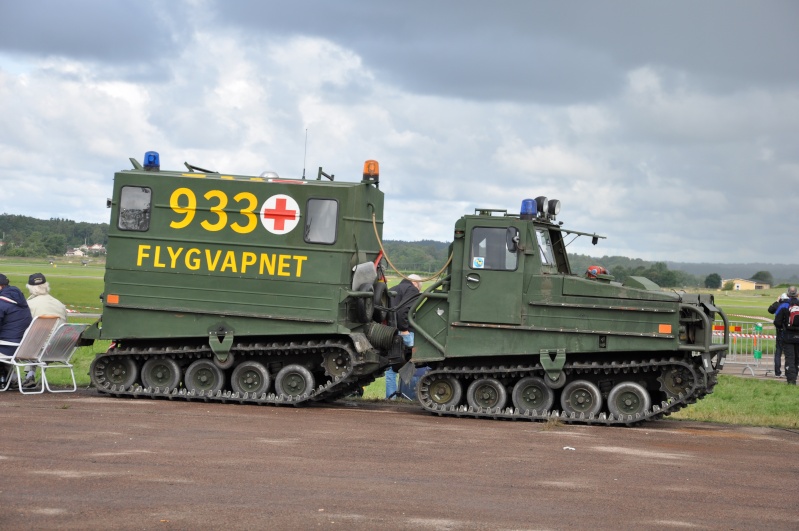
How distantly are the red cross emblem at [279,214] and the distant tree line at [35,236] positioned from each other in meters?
114

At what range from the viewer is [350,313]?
55.6 feet

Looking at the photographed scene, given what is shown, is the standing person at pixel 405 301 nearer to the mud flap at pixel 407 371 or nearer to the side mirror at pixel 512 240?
the mud flap at pixel 407 371

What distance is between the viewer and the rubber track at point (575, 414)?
50.9ft

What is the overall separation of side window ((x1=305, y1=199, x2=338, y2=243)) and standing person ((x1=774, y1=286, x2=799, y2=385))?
1270cm

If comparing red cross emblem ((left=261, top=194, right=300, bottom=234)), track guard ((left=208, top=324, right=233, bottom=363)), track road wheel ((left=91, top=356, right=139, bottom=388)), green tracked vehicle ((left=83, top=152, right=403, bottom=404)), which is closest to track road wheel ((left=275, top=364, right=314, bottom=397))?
green tracked vehicle ((left=83, top=152, right=403, bottom=404))

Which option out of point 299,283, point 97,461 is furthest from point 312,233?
point 97,461

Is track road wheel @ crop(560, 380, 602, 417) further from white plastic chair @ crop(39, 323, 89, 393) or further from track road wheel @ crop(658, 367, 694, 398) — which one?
white plastic chair @ crop(39, 323, 89, 393)

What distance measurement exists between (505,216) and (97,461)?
773cm

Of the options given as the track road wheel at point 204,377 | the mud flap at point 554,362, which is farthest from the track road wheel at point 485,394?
the track road wheel at point 204,377

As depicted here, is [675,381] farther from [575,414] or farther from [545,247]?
[545,247]

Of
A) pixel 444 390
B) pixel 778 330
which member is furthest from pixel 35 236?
pixel 444 390

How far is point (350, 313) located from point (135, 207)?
3.79 m

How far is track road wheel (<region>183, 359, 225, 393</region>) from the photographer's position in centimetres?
1708

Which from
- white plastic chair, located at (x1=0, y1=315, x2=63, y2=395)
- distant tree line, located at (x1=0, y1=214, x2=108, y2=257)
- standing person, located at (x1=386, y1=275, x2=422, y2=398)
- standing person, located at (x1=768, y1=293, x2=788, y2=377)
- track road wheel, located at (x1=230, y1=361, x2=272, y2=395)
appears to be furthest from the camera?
distant tree line, located at (x1=0, y1=214, x2=108, y2=257)
